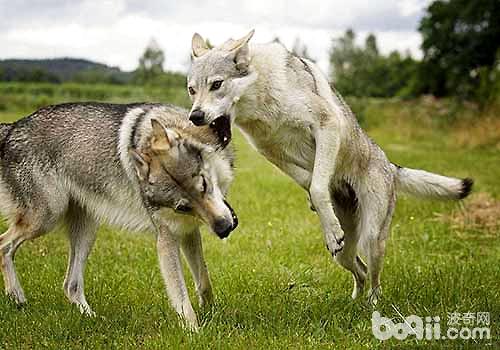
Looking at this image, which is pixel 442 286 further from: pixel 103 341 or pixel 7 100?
pixel 7 100

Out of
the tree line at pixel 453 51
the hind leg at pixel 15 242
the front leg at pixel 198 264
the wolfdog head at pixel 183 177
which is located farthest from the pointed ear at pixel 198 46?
the tree line at pixel 453 51

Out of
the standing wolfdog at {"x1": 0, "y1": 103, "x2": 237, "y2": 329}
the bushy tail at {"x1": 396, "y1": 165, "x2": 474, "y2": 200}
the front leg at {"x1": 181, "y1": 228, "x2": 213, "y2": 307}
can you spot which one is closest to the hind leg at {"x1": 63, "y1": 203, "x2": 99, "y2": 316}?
the standing wolfdog at {"x1": 0, "y1": 103, "x2": 237, "y2": 329}

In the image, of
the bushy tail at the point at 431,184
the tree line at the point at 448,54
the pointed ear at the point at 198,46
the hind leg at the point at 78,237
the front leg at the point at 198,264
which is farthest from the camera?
the tree line at the point at 448,54

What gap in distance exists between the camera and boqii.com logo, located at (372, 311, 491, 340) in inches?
156

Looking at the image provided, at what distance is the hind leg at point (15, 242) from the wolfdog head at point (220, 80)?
1.46 m

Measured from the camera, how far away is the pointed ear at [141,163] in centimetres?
416

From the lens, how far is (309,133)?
485 cm

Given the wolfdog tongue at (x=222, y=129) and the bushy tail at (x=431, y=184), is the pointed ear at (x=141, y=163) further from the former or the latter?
the bushy tail at (x=431, y=184)

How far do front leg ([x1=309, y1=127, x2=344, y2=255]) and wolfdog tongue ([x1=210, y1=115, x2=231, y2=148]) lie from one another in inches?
26.2

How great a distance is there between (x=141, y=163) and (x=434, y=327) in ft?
6.81

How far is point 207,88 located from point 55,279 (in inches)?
89.7

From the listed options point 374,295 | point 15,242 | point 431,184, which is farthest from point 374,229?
point 15,242

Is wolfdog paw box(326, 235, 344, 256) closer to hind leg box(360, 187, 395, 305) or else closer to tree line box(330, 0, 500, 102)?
hind leg box(360, 187, 395, 305)

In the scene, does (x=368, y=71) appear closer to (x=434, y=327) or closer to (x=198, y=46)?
(x=198, y=46)
